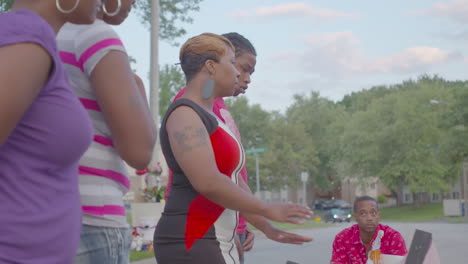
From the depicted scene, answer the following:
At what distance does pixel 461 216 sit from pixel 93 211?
4965 cm

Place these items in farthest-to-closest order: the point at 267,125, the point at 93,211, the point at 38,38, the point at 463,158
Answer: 1. the point at 267,125
2. the point at 463,158
3. the point at 93,211
4. the point at 38,38

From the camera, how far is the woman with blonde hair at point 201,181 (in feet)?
9.23

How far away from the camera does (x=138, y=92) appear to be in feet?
7.13

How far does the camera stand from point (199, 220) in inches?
117

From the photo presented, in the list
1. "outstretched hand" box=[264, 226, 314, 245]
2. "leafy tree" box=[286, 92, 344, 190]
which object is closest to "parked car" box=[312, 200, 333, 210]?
"leafy tree" box=[286, 92, 344, 190]

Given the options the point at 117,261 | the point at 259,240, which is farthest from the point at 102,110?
the point at 259,240

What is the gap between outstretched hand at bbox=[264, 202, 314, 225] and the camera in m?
2.63

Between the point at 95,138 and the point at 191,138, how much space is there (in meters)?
0.75

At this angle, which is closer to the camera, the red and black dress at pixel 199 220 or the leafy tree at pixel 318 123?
the red and black dress at pixel 199 220

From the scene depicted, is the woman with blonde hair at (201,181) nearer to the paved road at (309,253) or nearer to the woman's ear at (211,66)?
the woman's ear at (211,66)

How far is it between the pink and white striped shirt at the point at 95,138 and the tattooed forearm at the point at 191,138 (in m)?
0.67

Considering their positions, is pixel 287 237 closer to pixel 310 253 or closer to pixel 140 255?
pixel 140 255

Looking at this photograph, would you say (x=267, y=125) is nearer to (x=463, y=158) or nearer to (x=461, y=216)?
(x=463, y=158)

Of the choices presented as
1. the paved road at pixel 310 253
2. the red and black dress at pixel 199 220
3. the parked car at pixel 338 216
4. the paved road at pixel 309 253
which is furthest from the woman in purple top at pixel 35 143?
the parked car at pixel 338 216
